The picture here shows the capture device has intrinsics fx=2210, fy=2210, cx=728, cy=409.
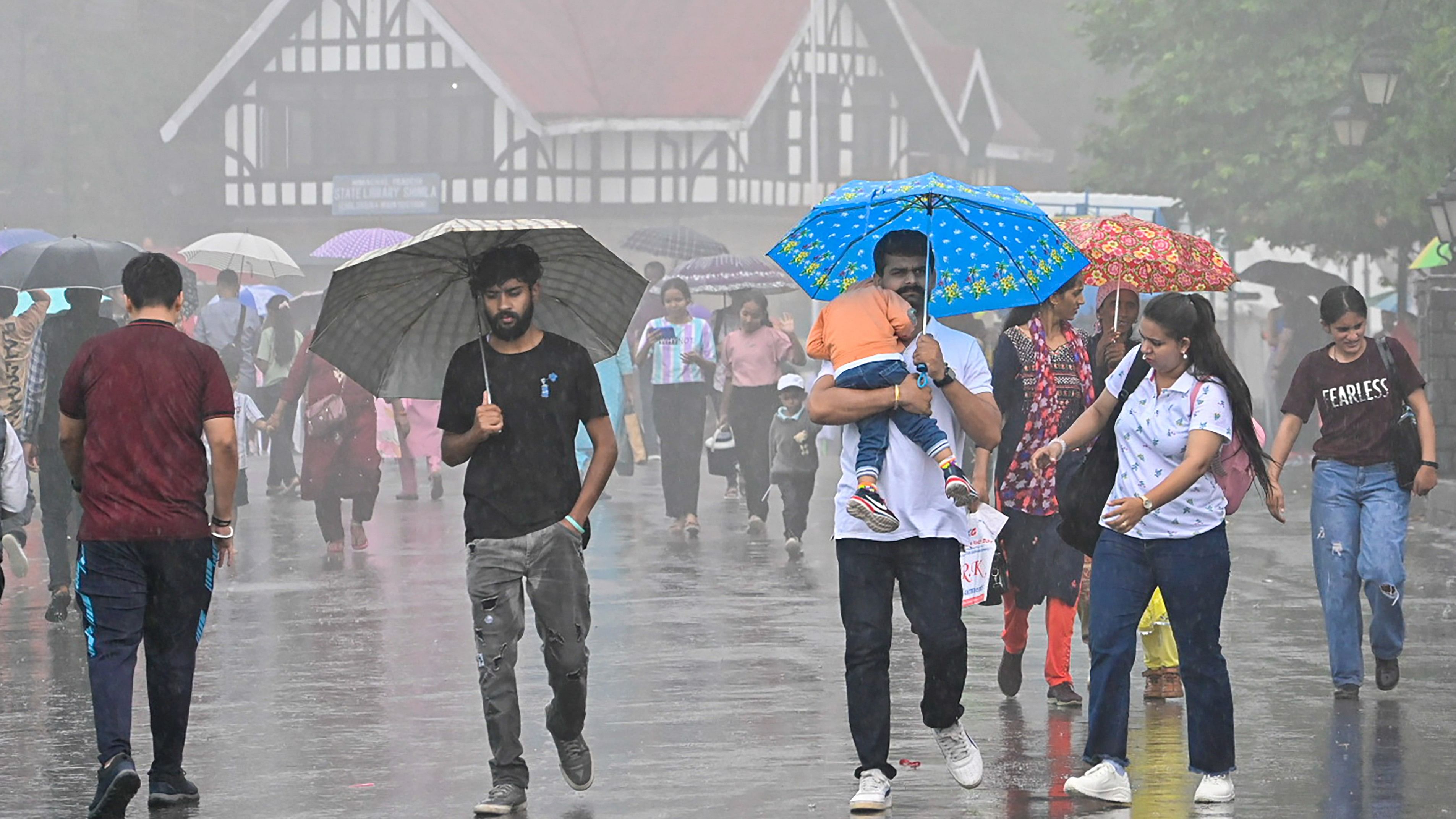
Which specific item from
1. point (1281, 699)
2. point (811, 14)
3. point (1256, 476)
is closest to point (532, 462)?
point (1256, 476)

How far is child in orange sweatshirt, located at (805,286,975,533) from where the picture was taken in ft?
22.5

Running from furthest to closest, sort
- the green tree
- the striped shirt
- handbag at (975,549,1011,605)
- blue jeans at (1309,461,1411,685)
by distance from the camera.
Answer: the green tree → the striped shirt → blue jeans at (1309,461,1411,685) → handbag at (975,549,1011,605)

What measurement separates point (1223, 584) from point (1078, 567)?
1.87 metres

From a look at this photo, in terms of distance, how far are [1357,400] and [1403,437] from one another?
0.81 ft

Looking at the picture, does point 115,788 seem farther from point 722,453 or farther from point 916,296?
point 722,453

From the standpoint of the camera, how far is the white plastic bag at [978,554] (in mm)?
7066

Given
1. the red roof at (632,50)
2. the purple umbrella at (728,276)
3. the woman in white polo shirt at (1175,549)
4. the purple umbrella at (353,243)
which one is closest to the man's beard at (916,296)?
the woman in white polo shirt at (1175,549)

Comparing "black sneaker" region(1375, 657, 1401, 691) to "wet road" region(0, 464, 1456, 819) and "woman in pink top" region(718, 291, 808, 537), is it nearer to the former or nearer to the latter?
"wet road" region(0, 464, 1456, 819)

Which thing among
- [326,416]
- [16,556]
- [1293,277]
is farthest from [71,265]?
[1293,277]

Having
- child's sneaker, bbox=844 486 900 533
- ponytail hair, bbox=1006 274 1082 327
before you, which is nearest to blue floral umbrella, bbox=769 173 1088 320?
child's sneaker, bbox=844 486 900 533

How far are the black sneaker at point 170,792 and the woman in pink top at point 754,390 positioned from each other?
9894 millimetres

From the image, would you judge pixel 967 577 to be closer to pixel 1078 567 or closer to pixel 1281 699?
pixel 1078 567

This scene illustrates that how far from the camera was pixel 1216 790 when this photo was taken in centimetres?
704

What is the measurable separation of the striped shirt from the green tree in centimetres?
929
